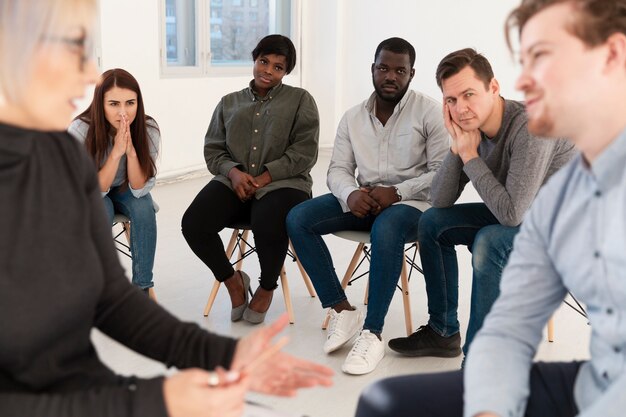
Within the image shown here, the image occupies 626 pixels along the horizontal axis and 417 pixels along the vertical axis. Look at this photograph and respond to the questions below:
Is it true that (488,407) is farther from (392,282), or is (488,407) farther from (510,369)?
(392,282)

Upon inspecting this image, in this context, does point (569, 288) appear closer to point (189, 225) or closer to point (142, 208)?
point (189, 225)

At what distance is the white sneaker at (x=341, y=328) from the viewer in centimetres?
297

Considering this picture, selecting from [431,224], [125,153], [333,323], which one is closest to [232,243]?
[125,153]

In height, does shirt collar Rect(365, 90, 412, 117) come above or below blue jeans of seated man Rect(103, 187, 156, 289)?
above

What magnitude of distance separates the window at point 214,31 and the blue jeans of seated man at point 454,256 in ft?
13.4

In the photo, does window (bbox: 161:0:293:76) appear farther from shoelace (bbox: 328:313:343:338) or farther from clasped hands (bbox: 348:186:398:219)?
shoelace (bbox: 328:313:343:338)

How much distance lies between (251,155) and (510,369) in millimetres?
2287

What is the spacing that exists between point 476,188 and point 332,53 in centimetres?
590

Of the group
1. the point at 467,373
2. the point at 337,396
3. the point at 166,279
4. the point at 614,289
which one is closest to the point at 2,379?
the point at 467,373

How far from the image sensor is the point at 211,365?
4.16ft

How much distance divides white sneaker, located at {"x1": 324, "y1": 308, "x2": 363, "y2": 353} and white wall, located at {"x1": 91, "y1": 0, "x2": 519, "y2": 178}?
11.4 ft

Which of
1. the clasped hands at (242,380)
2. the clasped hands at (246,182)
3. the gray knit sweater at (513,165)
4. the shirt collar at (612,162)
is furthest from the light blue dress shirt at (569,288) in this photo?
the clasped hands at (246,182)

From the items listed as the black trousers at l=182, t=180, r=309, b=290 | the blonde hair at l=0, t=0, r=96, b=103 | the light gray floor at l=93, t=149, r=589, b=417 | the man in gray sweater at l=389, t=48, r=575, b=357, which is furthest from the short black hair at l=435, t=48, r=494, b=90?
the blonde hair at l=0, t=0, r=96, b=103

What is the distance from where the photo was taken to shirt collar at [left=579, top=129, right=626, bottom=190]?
4.09ft
